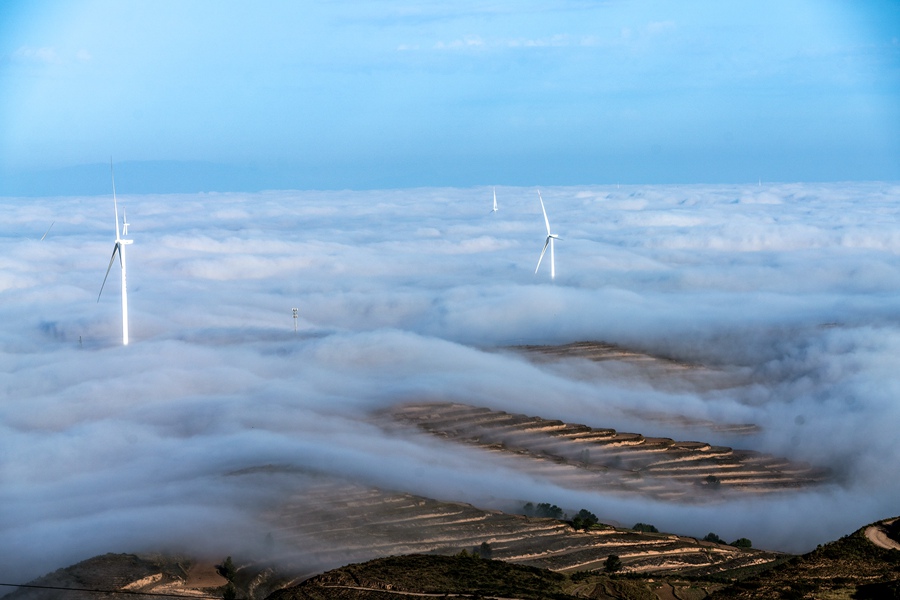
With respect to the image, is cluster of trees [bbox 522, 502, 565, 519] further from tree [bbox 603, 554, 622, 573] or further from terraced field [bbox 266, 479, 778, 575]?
tree [bbox 603, 554, 622, 573]

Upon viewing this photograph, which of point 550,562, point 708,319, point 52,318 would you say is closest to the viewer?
point 550,562

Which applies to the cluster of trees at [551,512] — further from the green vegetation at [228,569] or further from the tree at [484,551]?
the green vegetation at [228,569]

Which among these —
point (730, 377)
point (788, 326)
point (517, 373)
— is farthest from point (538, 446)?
point (788, 326)

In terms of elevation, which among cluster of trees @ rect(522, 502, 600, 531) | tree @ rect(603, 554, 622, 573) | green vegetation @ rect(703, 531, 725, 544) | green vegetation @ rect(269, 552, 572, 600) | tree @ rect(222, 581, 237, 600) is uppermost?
green vegetation @ rect(269, 552, 572, 600)

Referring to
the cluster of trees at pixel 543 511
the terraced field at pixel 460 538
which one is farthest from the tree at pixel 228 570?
the cluster of trees at pixel 543 511

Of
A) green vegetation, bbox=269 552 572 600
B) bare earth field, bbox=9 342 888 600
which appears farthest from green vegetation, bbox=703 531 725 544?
green vegetation, bbox=269 552 572 600

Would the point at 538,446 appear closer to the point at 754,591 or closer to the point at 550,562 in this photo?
the point at 550,562
